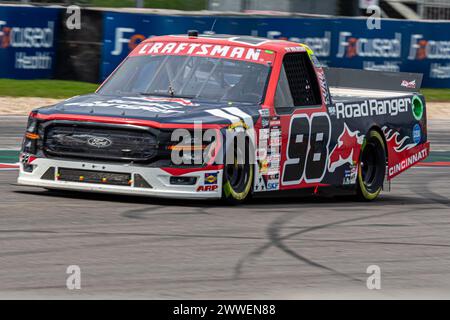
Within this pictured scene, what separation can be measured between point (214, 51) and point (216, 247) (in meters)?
3.20

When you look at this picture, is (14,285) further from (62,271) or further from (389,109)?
(389,109)

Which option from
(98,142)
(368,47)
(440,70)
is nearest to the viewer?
(98,142)

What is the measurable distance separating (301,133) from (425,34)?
15673mm

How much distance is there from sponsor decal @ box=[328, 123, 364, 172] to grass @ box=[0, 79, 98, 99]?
10.1 metres

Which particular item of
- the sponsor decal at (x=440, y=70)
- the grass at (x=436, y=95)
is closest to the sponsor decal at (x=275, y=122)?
the grass at (x=436, y=95)

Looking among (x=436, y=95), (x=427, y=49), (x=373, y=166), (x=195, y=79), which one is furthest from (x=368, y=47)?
(x=195, y=79)

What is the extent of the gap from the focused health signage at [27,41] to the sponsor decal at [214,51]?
34.6ft

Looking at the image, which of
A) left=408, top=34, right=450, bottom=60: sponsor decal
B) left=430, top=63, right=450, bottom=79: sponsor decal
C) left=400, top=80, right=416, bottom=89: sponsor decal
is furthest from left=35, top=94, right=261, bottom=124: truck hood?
left=430, top=63, right=450, bottom=79: sponsor decal

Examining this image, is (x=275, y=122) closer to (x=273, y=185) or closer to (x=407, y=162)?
(x=273, y=185)

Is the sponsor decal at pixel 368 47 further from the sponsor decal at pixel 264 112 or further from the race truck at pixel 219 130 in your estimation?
the sponsor decal at pixel 264 112

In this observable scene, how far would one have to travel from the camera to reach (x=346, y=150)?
39.9 ft

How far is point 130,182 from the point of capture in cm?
1025

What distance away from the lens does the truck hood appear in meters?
10.3

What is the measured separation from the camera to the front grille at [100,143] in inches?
402
